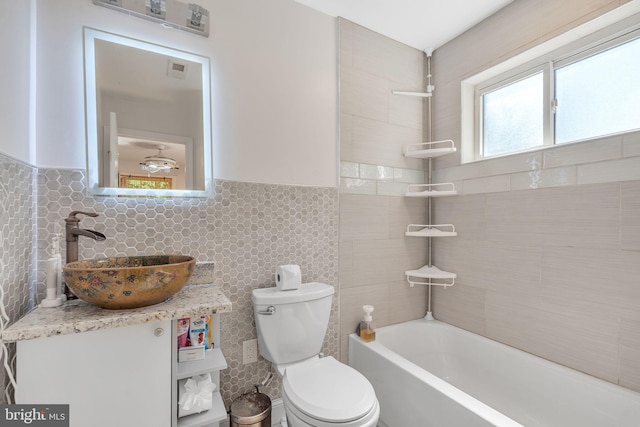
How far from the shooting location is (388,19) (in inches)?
79.2

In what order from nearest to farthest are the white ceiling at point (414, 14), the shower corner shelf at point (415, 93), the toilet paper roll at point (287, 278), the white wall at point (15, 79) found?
1. the white wall at point (15, 79)
2. the toilet paper roll at point (287, 278)
3. the white ceiling at point (414, 14)
4. the shower corner shelf at point (415, 93)

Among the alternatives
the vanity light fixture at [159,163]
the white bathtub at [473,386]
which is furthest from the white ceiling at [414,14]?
the white bathtub at [473,386]

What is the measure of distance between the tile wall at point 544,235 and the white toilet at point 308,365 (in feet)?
3.59

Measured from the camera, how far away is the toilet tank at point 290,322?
60.7 inches

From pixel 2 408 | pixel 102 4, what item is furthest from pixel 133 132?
pixel 2 408

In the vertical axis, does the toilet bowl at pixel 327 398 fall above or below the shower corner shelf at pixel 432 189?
below

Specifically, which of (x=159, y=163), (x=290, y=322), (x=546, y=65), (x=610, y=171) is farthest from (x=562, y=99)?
(x=159, y=163)

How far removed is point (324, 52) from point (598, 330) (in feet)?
7.23

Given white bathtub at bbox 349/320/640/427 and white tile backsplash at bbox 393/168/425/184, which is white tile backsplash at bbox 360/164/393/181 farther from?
white bathtub at bbox 349/320/640/427

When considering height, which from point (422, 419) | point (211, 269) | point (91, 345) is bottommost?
point (422, 419)

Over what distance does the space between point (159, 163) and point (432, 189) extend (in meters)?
1.94

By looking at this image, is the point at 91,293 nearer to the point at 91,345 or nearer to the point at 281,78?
the point at 91,345

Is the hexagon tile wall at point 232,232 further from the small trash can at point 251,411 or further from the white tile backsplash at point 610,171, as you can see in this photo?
the white tile backsplash at point 610,171

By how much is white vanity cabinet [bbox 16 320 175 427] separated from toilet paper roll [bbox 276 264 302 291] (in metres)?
0.65
